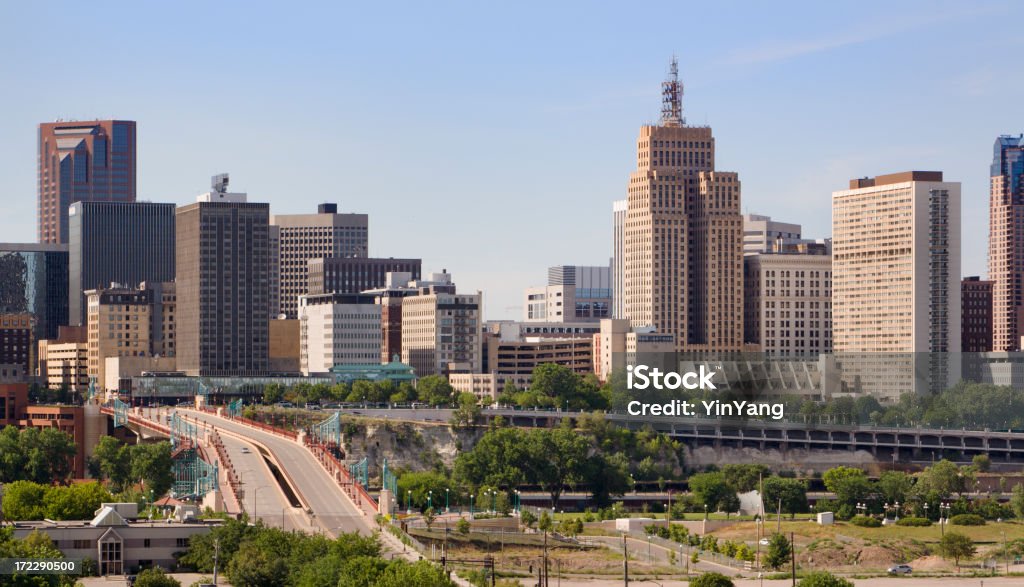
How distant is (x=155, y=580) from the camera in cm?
16738

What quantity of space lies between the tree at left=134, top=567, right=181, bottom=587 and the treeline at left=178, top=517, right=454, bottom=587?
5.46m

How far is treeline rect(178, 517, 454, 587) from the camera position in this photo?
542 ft

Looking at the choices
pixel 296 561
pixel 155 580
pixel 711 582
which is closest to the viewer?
pixel 155 580

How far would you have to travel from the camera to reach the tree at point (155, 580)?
6560 inches

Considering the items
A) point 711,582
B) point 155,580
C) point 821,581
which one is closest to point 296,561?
point 155,580

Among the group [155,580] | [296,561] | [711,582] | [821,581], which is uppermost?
[296,561]

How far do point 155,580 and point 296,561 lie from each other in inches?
563

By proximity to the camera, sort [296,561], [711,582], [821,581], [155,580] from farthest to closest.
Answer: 1. [296,561]
2. [711,582]
3. [821,581]
4. [155,580]

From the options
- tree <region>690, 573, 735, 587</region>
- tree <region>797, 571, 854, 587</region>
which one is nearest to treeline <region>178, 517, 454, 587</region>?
tree <region>690, 573, 735, 587</region>

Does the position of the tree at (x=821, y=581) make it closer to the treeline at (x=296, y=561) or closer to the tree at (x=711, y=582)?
the tree at (x=711, y=582)

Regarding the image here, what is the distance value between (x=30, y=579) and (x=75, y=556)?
28134 millimetres

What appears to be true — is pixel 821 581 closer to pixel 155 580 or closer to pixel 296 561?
pixel 296 561

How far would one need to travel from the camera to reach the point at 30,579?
155125mm

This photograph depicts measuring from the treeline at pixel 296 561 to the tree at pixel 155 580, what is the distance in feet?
17.9
